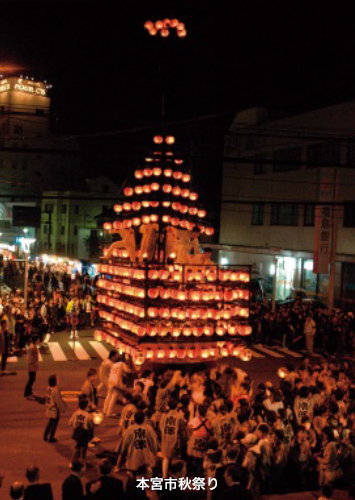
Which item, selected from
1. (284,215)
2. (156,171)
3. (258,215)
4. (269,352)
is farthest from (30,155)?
(156,171)

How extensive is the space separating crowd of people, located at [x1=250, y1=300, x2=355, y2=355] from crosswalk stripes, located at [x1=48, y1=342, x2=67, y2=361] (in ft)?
29.8

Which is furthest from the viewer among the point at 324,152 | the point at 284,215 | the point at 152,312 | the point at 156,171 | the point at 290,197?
the point at 284,215

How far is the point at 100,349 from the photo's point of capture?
22.2m

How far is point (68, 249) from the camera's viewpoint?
187ft

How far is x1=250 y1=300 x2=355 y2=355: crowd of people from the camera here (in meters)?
23.1

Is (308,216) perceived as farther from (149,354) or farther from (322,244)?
(149,354)

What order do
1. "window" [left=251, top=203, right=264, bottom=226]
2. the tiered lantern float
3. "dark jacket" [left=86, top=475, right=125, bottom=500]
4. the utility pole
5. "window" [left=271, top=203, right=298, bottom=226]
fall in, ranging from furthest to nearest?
"window" [left=251, top=203, right=264, bottom=226], "window" [left=271, top=203, right=298, bottom=226], the utility pole, the tiered lantern float, "dark jacket" [left=86, top=475, right=125, bottom=500]

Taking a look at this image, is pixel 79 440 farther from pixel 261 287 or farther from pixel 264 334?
pixel 261 287

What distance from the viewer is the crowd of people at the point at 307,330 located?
2311 centimetres

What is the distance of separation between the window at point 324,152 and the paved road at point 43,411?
50.3 ft

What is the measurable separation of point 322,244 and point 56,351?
595 inches

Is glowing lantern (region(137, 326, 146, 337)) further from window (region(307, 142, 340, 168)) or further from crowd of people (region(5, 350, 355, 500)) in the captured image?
window (region(307, 142, 340, 168))

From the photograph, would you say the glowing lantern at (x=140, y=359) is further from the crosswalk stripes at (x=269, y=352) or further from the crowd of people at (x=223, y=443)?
the crosswalk stripes at (x=269, y=352)

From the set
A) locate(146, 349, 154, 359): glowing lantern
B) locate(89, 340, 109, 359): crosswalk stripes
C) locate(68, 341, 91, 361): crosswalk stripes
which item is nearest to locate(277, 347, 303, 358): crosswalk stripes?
locate(89, 340, 109, 359): crosswalk stripes
